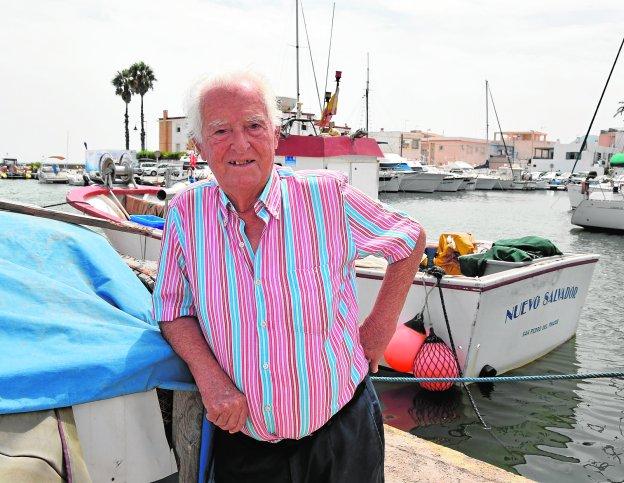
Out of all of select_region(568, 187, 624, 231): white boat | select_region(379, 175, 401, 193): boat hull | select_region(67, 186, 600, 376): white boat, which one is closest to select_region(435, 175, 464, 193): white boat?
select_region(379, 175, 401, 193): boat hull

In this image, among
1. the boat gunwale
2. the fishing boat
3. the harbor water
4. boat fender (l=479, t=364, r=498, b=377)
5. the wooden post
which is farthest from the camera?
boat fender (l=479, t=364, r=498, b=377)

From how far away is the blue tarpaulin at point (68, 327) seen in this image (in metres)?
1.83

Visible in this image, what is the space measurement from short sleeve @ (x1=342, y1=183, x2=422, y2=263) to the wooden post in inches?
31.7

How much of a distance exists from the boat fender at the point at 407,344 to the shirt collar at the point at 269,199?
463 cm

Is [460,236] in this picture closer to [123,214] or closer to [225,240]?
[123,214]

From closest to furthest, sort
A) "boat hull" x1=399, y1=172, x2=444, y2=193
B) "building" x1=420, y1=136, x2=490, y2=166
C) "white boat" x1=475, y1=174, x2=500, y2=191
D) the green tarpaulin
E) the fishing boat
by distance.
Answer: the fishing boat, the green tarpaulin, "boat hull" x1=399, y1=172, x2=444, y2=193, "white boat" x1=475, y1=174, x2=500, y2=191, "building" x1=420, y1=136, x2=490, y2=166

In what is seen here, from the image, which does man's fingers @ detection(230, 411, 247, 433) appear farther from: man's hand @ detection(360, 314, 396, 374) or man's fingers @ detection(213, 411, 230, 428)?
man's hand @ detection(360, 314, 396, 374)

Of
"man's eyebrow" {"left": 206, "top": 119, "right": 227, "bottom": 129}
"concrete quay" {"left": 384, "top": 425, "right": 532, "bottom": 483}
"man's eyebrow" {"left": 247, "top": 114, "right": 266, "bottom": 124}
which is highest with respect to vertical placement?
"man's eyebrow" {"left": 247, "top": 114, "right": 266, "bottom": 124}

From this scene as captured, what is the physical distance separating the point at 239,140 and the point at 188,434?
1062mm

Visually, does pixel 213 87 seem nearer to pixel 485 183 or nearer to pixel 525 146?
pixel 485 183

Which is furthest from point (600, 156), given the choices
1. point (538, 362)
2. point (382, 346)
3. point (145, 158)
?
point (382, 346)

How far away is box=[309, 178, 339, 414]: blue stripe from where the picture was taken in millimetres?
1891

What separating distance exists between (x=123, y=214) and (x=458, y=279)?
6032 millimetres

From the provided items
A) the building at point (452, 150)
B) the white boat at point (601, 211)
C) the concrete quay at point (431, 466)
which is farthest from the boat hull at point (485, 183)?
the concrete quay at point (431, 466)
